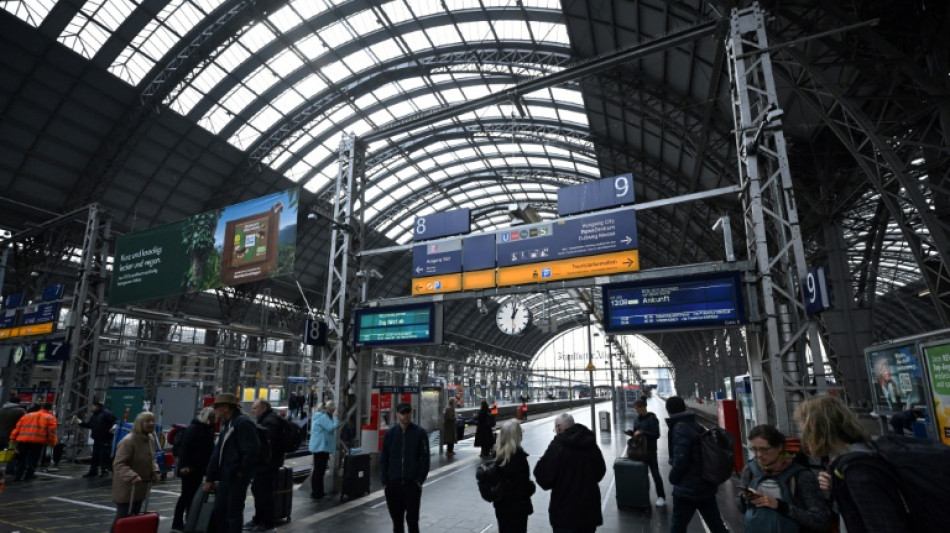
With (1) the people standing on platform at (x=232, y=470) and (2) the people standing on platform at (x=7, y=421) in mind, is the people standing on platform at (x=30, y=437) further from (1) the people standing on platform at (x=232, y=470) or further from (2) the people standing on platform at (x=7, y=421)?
(1) the people standing on platform at (x=232, y=470)

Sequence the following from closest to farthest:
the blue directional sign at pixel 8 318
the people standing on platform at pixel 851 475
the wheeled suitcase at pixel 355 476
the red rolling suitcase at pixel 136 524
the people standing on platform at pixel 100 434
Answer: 1. the people standing on platform at pixel 851 475
2. the red rolling suitcase at pixel 136 524
3. the wheeled suitcase at pixel 355 476
4. the people standing on platform at pixel 100 434
5. the blue directional sign at pixel 8 318

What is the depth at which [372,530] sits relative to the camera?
739 centimetres

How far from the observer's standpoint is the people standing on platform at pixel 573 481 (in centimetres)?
426

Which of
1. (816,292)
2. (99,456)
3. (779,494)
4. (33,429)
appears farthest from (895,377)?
(33,429)

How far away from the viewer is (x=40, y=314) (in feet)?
55.7

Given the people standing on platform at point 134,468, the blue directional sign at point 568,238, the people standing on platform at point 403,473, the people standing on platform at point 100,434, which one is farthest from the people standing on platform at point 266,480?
the people standing on platform at point 100,434

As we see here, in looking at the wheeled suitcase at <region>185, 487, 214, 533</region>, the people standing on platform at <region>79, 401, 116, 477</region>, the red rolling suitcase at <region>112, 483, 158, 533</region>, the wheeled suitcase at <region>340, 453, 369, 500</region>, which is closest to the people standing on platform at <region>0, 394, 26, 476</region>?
the people standing on platform at <region>79, 401, 116, 477</region>

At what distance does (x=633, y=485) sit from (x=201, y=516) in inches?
254

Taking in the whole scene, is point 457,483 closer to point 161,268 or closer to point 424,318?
point 424,318

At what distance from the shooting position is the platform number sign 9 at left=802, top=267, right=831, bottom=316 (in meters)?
6.52

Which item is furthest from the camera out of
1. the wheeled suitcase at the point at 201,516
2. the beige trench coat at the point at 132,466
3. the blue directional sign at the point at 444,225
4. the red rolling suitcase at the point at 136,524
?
the blue directional sign at the point at 444,225

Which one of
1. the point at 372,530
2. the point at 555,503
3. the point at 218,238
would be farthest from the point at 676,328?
the point at 218,238

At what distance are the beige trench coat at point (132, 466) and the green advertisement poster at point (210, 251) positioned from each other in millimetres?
6589

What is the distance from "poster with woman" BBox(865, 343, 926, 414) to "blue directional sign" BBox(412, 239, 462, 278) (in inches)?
305
